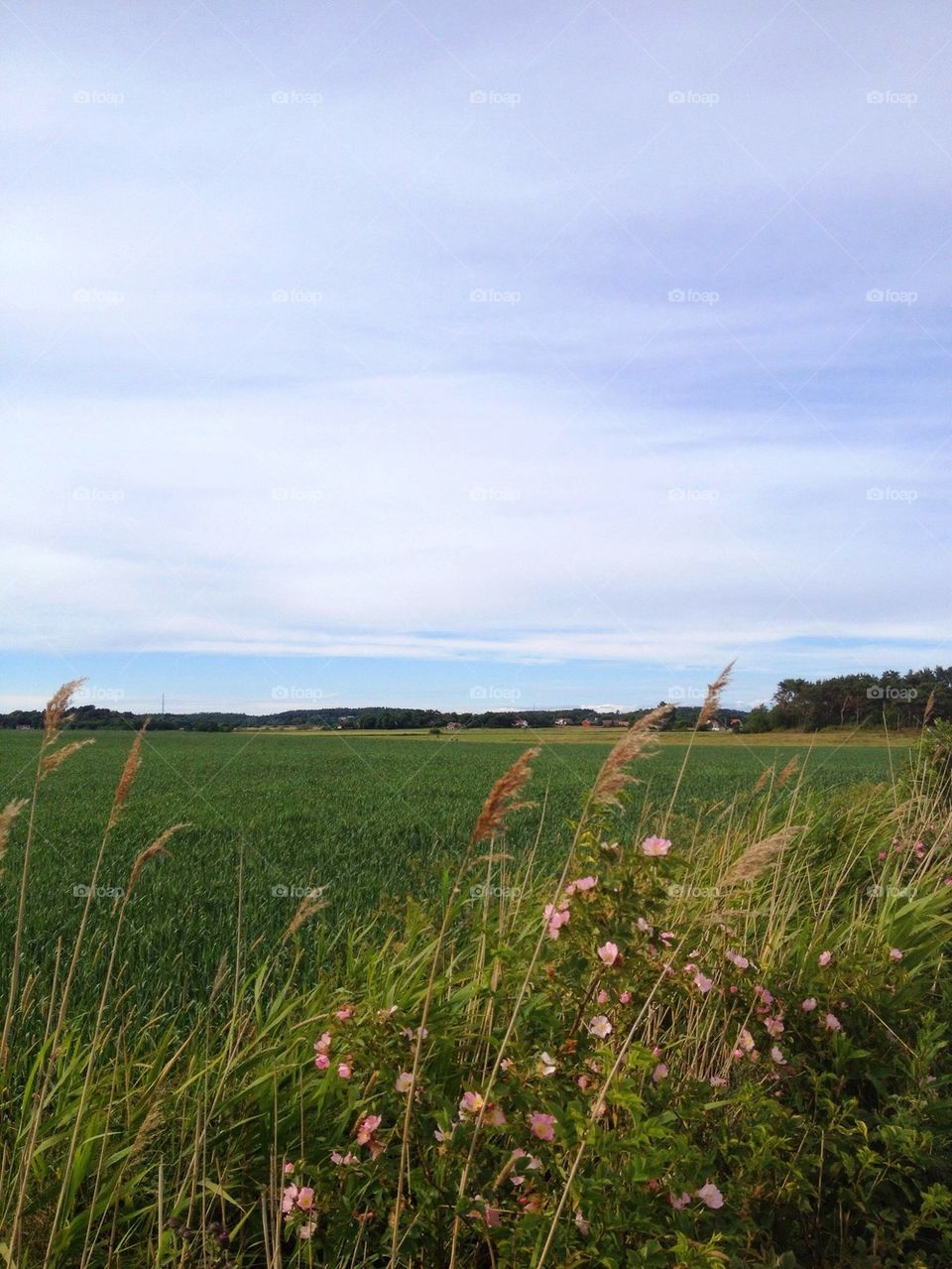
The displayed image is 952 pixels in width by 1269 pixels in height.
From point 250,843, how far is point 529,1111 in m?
8.52

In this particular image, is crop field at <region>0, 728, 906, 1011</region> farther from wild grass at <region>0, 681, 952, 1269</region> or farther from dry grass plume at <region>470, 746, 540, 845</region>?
dry grass plume at <region>470, 746, 540, 845</region>

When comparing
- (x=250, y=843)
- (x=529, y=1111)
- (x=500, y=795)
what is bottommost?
(x=250, y=843)

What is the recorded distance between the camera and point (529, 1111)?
292cm

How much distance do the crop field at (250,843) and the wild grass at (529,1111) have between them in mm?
517

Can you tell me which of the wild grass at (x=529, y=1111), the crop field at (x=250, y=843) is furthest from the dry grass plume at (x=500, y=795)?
the crop field at (x=250, y=843)

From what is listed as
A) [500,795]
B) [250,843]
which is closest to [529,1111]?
[500,795]

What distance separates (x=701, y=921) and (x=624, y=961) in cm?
138

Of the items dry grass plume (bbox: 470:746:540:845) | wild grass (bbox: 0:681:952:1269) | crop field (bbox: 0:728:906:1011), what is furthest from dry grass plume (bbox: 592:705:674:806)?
crop field (bbox: 0:728:906:1011)

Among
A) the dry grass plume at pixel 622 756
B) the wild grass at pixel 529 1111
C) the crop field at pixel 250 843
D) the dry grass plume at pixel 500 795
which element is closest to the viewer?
the dry grass plume at pixel 500 795

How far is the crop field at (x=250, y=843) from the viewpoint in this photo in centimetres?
613

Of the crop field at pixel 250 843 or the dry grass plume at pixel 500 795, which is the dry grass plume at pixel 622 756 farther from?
the crop field at pixel 250 843

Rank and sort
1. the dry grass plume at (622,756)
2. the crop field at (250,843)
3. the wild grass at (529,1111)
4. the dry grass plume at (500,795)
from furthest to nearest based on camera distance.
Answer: the crop field at (250,843) → the dry grass plume at (622,756) → the wild grass at (529,1111) → the dry grass plume at (500,795)

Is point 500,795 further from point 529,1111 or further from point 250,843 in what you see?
point 250,843

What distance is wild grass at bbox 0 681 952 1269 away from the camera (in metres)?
2.66
